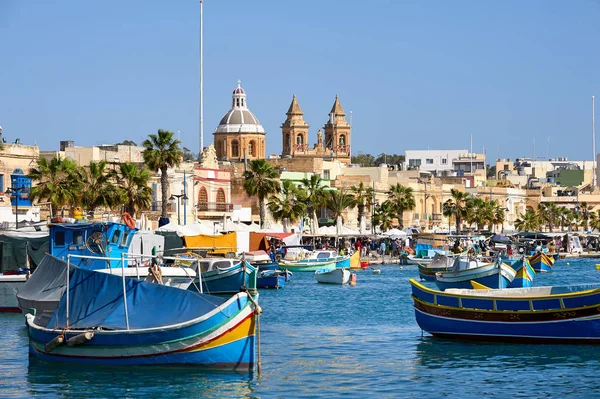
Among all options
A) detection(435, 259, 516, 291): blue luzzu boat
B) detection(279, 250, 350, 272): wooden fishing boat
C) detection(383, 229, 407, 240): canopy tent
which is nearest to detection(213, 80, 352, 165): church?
detection(383, 229, 407, 240): canopy tent

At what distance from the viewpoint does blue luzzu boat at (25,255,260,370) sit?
83.8ft

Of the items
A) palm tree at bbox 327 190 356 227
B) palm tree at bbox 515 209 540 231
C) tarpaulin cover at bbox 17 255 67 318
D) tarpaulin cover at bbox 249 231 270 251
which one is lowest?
tarpaulin cover at bbox 17 255 67 318

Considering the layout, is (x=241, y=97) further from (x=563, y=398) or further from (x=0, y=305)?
(x=563, y=398)

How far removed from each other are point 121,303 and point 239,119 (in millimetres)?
97521

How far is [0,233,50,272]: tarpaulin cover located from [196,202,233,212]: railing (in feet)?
124

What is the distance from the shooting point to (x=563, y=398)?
24562 mm

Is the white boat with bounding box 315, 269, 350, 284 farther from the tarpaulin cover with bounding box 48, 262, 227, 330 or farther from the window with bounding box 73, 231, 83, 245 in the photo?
the tarpaulin cover with bounding box 48, 262, 227, 330

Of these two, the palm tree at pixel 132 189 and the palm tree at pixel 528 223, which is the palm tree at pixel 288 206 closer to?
the palm tree at pixel 132 189

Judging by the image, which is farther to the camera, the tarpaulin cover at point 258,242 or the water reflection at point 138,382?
the tarpaulin cover at point 258,242

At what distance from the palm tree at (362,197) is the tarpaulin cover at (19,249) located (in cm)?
5559

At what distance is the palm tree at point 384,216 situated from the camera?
103 metres

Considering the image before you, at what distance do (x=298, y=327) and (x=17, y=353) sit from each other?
431 inches

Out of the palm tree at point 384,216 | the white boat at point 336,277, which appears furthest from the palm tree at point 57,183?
the palm tree at point 384,216

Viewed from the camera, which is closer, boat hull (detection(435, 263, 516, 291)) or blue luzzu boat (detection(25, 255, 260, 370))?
blue luzzu boat (detection(25, 255, 260, 370))
